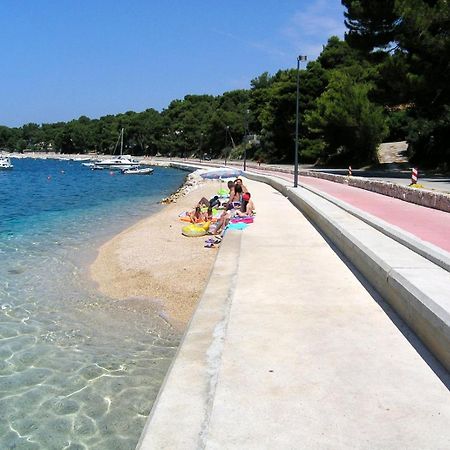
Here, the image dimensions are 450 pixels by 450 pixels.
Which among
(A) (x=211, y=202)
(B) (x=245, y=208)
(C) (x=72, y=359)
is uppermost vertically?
(B) (x=245, y=208)

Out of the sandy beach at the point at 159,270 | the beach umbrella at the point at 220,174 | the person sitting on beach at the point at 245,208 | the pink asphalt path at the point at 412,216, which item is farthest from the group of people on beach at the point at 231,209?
the beach umbrella at the point at 220,174

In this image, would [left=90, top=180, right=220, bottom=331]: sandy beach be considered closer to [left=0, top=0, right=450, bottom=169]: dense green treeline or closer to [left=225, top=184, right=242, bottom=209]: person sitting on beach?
[left=225, top=184, right=242, bottom=209]: person sitting on beach

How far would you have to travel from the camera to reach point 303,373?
4.00 meters

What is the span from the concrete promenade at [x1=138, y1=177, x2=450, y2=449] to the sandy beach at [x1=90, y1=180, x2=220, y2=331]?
93.4 inches

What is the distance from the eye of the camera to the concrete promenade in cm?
315

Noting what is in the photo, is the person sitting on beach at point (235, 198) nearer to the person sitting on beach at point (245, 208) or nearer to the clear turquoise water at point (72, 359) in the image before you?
the person sitting on beach at point (245, 208)

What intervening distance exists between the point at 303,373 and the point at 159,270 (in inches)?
302

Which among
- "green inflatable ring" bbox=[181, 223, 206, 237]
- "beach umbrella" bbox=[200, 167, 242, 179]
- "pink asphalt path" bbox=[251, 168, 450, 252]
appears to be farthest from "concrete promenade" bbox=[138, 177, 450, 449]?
"beach umbrella" bbox=[200, 167, 242, 179]

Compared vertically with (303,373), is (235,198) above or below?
above

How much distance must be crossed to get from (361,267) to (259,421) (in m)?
4.28

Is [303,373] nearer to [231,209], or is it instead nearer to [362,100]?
[231,209]

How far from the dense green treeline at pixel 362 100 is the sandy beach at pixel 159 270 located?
17.2 metres

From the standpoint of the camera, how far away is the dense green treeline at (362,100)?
25.7 metres

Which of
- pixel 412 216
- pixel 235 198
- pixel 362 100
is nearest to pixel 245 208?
pixel 235 198
